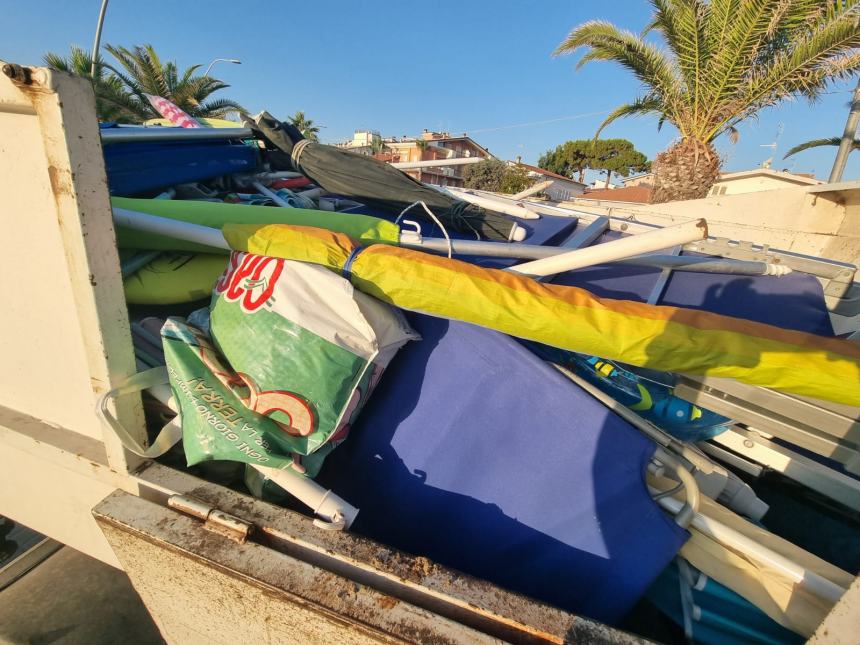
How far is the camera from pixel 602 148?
95.6ft

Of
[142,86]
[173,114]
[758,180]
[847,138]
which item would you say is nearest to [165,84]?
[142,86]

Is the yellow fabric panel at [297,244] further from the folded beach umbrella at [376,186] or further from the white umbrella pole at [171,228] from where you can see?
the folded beach umbrella at [376,186]

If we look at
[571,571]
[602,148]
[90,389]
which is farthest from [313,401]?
[602,148]

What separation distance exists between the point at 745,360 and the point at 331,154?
2.31 m

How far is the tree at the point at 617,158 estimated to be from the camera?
2833 centimetres

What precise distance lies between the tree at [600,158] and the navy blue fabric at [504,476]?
31819 millimetres

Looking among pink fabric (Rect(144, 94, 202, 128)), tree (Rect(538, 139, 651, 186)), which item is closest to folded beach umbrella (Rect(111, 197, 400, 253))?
pink fabric (Rect(144, 94, 202, 128))

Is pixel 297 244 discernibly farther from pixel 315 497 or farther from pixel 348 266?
pixel 315 497

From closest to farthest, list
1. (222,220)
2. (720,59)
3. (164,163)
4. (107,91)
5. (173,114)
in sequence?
(222,220)
(164,163)
(173,114)
(720,59)
(107,91)

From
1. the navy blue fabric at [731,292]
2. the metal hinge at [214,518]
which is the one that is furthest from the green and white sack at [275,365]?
the navy blue fabric at [731,292]

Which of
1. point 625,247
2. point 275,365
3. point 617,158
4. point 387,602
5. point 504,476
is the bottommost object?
point 387,602

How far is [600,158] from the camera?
29.4m

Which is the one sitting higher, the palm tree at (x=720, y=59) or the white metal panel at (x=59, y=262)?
the palm tree at (x=720, y=59)

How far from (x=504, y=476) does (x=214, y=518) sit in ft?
2.74
